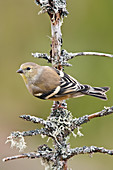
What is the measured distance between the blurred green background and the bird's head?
117 centimetres

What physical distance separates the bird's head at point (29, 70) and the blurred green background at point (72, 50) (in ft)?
3.84

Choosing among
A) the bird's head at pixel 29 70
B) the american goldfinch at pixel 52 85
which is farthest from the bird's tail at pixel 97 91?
the bird's head at pixel 29 70

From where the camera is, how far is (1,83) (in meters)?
4.43

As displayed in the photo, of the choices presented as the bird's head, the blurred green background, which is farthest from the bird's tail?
the blurred green background

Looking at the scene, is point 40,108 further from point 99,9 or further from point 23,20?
point 99,9

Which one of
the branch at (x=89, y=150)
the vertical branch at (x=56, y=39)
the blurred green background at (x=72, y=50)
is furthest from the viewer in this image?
the blurred green background at (x=72, y=50)

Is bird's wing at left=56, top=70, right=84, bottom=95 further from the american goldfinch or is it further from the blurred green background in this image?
the blurred green background

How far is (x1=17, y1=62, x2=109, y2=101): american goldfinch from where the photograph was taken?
2619 mm

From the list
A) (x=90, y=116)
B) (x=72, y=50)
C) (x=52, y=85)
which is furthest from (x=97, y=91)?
(x=72, y=50)

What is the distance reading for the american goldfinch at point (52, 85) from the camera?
262 cm

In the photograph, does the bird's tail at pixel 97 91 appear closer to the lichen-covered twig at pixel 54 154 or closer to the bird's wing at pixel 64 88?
the bird's wing at pixel 64 88

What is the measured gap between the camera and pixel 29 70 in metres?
2.79

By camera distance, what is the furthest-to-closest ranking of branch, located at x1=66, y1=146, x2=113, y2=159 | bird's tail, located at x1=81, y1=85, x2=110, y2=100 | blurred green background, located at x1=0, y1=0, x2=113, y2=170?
blurred green background, located at x1=0, y1=0, x2=113, y2=170 → bird's tail, located at x1=81, y1=85, x2=110, y2=100 → branch, located at x1=66, y1=146, x2=113, y2=159

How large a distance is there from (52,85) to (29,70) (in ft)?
0.77
